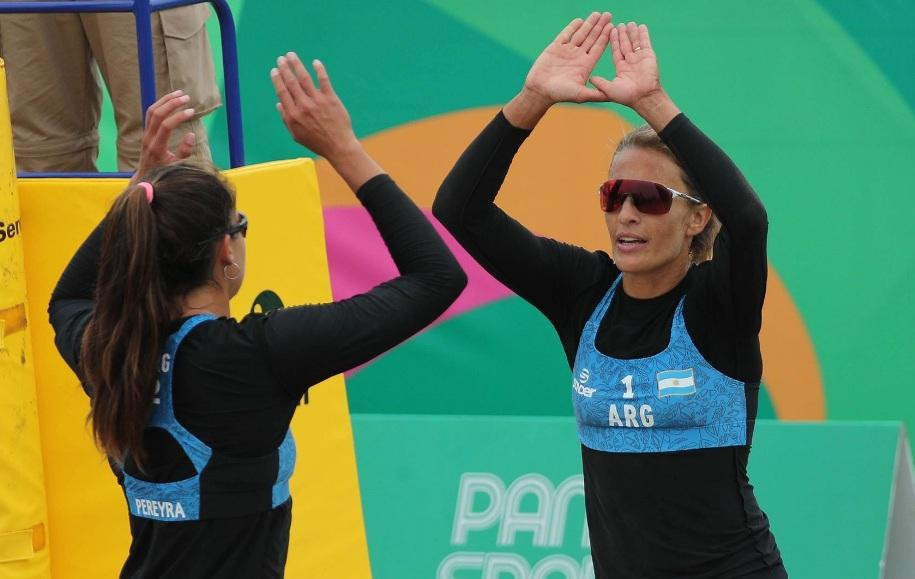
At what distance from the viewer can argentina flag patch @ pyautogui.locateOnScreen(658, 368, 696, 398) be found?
2.30 m

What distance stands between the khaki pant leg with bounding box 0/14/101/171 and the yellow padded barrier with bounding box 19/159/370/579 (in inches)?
38.2

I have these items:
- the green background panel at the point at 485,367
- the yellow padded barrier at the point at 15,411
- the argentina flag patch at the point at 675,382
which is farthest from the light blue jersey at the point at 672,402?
the green background panel at the point at 485,367

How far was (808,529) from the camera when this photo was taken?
14.4 feet

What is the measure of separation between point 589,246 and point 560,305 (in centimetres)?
242

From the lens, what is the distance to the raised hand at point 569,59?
2.30 meters

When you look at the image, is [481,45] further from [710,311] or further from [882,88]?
[710,311]

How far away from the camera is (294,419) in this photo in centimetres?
331

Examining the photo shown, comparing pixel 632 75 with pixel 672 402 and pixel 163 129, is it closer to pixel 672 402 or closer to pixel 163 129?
pixel 672 402

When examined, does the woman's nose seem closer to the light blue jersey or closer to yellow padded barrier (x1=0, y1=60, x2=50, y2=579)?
the light blue jersey

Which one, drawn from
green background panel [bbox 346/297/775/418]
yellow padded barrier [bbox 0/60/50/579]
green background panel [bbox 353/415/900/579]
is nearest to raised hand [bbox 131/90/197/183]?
yellow padded barrier [bbox 0/60/50/579]

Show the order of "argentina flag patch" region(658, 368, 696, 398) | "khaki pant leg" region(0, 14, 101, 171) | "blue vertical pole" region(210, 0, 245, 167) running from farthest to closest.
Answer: "khaki pant leg" region(0, 14, 101, 171) < "blue vertical pole" region(210, 0, 245, 167) < "argentina flag patch" region(658, 368, 696, 398)

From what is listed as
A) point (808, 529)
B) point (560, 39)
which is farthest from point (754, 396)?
point (808, 529)

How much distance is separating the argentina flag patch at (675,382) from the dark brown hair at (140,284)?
2.56 feet

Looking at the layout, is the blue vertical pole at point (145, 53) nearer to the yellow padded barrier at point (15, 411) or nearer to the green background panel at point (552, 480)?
the yellow padded barrier at point (15, 411)
